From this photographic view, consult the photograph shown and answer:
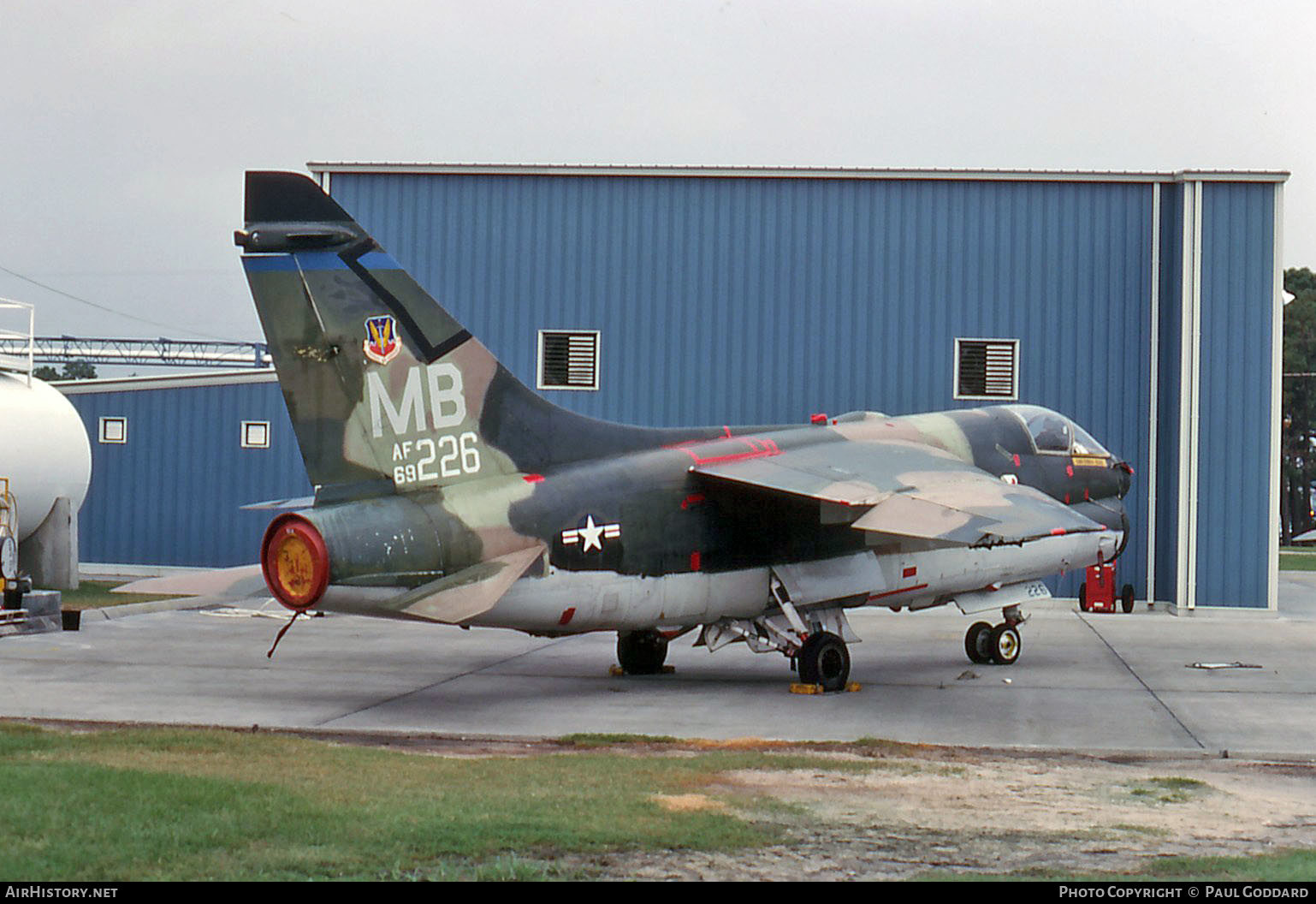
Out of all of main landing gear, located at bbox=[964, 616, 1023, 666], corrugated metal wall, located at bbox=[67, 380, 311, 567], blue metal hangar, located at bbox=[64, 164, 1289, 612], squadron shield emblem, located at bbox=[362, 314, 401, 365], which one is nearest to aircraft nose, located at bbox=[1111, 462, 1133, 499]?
main landing gear, located at bbox=[964, 616, 1023, 666]

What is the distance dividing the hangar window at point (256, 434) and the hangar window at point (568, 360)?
Result: 23.5ft

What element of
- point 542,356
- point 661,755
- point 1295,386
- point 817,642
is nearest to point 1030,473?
point 817,642

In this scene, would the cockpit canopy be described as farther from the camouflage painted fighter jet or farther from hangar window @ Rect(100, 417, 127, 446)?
hangar window @ Rect(100, 417, 127, 446)

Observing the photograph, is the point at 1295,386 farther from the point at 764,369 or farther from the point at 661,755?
the point at 661,755

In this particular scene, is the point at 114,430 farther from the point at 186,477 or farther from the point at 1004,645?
the point at 1004,645

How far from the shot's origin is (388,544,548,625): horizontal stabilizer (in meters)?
12.8

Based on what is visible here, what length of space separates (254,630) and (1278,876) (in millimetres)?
17382

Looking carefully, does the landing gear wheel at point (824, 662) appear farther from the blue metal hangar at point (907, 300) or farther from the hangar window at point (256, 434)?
the hangar window at point (256, 434)

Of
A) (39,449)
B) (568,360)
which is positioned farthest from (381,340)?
(568,360)

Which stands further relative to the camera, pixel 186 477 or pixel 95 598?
pixel 186 477

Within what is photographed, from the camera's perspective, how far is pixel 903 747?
11.8 m

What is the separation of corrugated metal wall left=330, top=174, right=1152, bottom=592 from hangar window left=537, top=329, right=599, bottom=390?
0.22m

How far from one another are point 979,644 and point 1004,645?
313 millimetres

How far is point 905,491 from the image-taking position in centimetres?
1458
